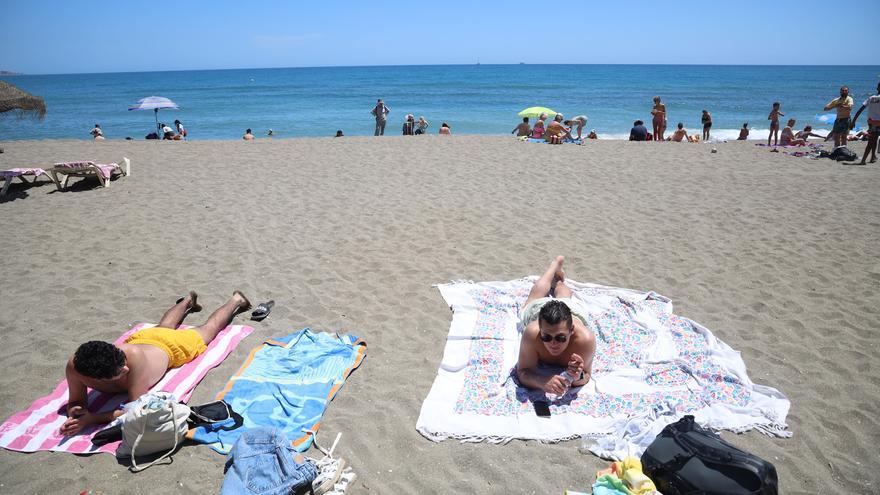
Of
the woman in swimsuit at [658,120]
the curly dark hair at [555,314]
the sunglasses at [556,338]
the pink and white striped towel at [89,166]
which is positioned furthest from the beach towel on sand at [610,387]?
the woman in swimsuit at [658,120]

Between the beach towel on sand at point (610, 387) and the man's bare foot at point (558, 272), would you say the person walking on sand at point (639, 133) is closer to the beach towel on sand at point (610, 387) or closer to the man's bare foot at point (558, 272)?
the man's bare foot at point (558, 272)

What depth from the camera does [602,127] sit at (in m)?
26.6

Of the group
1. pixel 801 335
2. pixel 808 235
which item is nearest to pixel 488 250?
pixel 801 335

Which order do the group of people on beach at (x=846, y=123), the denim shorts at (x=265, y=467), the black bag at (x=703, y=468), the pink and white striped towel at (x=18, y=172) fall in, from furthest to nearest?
the group of people on beach at (x=846, y=123), the pink and white striped towel at (x=18, y=172), the denim shorts at (x=265, y=467), the black bag at (x=703, y=468)

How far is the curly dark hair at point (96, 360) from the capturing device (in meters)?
3.16

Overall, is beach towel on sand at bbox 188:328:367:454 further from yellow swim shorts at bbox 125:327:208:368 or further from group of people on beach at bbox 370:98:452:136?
group of people on beach at bbox 370:98:452:136

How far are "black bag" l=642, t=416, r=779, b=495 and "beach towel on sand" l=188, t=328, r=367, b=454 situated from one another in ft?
7.33

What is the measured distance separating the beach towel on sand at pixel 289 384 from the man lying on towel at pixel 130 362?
0.52 metres

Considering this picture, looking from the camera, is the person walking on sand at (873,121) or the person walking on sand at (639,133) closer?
the person walking on sand at (873,121)

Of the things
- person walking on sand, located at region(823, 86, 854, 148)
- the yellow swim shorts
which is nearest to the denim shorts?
the yellow swim shorts

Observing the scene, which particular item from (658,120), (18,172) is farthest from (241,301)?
(658,120)

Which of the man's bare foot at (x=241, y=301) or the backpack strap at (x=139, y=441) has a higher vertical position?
the man's bare foot at (x=241, y=301)

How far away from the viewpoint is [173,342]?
3.93m

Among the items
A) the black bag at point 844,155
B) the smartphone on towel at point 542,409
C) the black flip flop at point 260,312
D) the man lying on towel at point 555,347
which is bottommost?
the smartphone on towel at point 542,409
